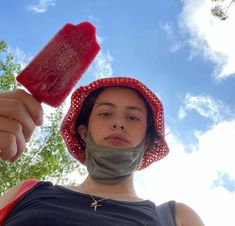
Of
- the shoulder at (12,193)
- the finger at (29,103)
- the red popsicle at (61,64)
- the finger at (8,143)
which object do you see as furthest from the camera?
the shoulder at (12,193)

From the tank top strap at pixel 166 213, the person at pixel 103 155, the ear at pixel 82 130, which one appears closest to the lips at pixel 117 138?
the person at pixel 103 155

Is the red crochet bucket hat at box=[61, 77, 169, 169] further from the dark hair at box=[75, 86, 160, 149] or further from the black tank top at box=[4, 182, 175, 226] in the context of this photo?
the black tank top at box=[4, 182, 175, 226]

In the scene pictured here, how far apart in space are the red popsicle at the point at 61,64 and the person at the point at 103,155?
16 centimetres

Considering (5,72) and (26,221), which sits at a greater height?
(5,72)

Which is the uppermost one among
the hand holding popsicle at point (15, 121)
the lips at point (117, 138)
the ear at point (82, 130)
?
the ear at point (82, 130)

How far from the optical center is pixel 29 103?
147cm

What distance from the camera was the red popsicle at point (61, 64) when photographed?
1679mm

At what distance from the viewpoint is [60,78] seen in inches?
68.7

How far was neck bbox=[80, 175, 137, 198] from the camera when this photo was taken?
8.54ft

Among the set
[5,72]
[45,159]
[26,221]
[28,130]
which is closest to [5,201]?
[26,221]

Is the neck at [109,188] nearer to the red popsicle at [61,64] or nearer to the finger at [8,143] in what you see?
the red popsicle at [61,64]

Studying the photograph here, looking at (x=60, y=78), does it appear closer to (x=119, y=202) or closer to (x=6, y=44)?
(x=119, y=202)

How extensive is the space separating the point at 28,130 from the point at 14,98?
0.14 metres

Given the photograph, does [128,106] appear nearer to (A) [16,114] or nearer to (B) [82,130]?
(B) [82,130]
